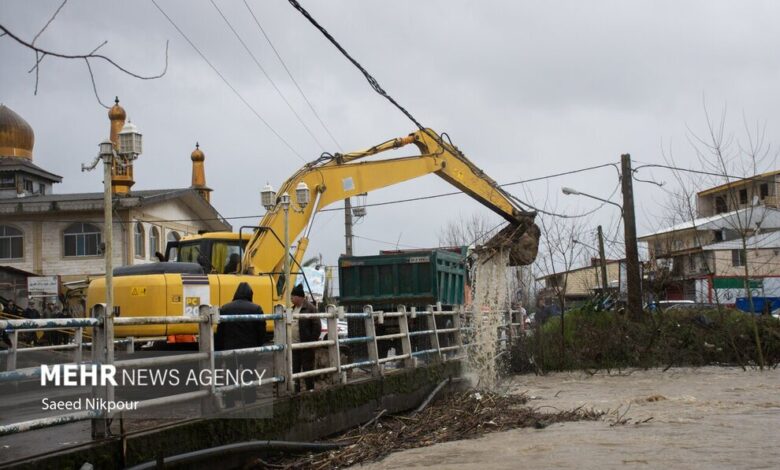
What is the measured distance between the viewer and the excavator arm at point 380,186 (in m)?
15.2

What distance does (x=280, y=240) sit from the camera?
1483cm

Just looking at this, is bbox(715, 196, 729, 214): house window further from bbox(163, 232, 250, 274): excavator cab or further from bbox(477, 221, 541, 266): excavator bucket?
bbox(163, 232, 250, 274): excavator cab

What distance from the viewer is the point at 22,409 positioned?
9789 millimetres

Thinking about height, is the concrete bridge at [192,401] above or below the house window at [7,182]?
below

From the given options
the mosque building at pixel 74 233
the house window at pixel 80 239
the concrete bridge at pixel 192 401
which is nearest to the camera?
the concrete bridge at pixel 192 401

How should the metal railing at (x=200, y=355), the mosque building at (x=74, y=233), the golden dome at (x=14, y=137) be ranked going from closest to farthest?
the metal railing at (x=200, y=355) < the mosque building at (x=74, y=233) < the golden dome at (x=14, y=137)

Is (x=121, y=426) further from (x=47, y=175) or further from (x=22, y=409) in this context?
(x=47, y=175)

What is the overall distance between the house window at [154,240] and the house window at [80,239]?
2.35 meters

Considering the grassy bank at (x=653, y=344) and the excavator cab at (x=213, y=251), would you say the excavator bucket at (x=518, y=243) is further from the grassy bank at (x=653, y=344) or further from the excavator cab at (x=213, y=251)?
the excavator cab at (x=213, y=251)

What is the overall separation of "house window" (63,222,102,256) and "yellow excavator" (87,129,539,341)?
65.0 ft

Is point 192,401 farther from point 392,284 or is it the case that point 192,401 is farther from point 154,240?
point 154,240

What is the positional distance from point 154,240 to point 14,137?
42.0ft

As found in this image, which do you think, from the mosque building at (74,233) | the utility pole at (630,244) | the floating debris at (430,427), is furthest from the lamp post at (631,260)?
the mosque building at (74,233)

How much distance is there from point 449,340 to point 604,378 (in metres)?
4.66
